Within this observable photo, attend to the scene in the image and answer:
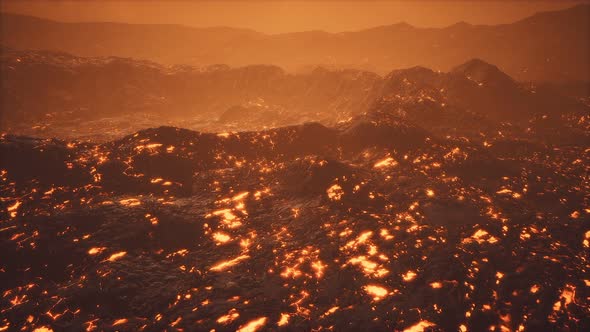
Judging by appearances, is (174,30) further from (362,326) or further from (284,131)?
(362,326)

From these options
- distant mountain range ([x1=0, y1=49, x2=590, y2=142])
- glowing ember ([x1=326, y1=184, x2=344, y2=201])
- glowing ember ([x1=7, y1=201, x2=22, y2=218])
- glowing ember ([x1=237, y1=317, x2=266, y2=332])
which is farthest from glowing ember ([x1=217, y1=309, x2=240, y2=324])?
distant mountain range ([x1=0, y1=49, x2=590, y2=142])

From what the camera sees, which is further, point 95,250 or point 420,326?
point 95,250

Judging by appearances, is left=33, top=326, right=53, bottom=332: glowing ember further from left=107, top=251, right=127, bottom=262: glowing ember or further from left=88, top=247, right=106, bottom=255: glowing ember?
left=88, top=247, right=106, bottom=255: glowing ember

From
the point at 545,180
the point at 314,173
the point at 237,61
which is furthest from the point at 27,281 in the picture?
the point at 237,61

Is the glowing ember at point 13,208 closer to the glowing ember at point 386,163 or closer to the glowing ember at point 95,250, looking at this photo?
the glowing ember at point 95,250

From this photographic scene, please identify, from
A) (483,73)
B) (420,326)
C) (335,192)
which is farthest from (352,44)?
(420,326)

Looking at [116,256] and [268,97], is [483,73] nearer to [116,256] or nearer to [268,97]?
[268,97]
